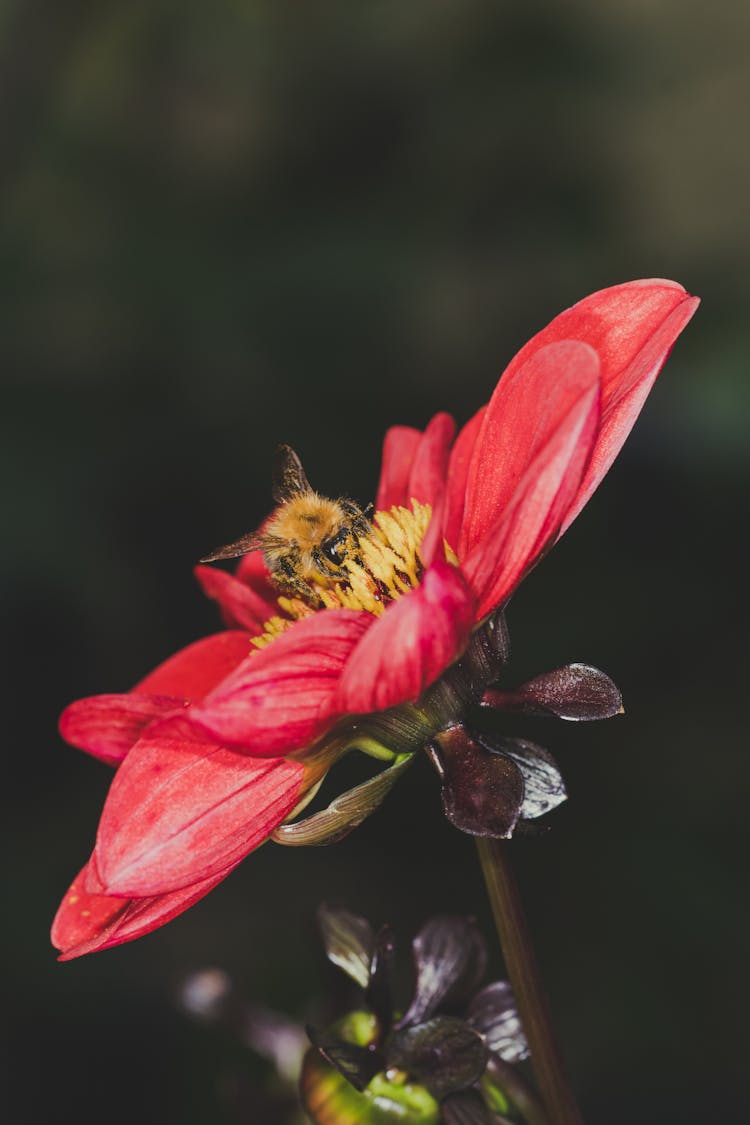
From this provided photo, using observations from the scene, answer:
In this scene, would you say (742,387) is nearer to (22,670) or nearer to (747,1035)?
(747,1035)

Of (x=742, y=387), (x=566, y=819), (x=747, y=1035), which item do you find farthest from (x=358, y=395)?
(x=747, y=1035)

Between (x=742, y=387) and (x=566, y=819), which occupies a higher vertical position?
(x=742, y=387)

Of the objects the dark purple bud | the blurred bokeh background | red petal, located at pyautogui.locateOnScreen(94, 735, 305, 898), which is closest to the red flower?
red petal, located at pyautogui.locateOnScreen(94, 735, 305, 898)

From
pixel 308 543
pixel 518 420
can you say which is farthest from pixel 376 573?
pixel 518 420

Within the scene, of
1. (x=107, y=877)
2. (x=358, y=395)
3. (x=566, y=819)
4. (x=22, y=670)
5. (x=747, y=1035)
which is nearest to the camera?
(x=107, y=877)

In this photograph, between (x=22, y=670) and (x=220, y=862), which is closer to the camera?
(x=220, y=862)

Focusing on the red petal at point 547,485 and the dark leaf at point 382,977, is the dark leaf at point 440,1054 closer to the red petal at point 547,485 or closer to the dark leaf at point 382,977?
the dark leaf at point 382,977

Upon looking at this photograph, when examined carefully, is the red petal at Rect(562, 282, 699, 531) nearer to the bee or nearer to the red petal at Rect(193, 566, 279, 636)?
the bee

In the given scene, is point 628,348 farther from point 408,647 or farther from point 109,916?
point 109,916
